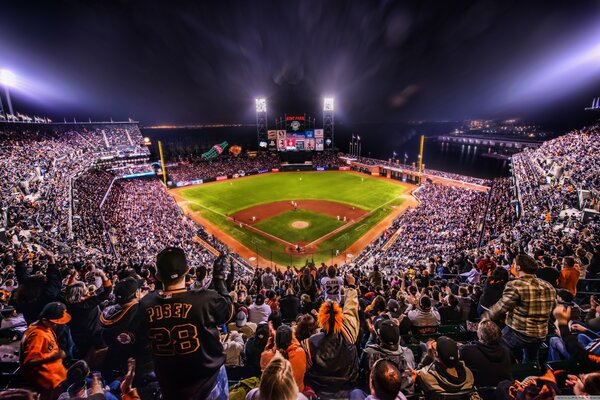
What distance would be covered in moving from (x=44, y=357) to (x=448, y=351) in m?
5.02

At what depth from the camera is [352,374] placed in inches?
151

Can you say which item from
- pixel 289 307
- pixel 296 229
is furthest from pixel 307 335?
pixel 296 229

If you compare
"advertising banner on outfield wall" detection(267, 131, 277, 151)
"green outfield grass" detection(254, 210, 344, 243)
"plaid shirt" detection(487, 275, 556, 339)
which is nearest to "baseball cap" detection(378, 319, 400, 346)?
"plaid shirt" detection(487, 275, 556, 339)

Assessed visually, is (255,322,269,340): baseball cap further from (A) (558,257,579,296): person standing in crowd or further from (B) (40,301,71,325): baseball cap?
(A) (558,257,579,296): person standing in crowd

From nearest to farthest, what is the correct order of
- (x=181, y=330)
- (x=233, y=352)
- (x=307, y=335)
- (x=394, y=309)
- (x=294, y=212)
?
(x=181, y=330) → (x=307, y=335) → (x=233, y=352) → (x=394, y=309) → (x=294, y=212)

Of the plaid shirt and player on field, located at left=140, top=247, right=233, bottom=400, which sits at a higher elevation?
player on field, located at left=140, top=247, right=233, bottom=400

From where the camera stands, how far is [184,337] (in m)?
3.04

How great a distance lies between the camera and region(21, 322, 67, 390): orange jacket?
12.2ft

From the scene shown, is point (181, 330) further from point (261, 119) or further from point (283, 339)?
point (261, 119)

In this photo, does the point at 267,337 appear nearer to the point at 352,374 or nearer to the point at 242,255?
the point at 352,374

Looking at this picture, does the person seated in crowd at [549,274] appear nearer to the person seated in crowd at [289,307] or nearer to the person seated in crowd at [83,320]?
the person seated in crowd at [289,307]

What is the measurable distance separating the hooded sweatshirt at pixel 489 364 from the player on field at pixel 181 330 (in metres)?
3.30

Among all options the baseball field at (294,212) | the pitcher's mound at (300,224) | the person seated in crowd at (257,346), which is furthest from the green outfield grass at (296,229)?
the person seated in crowd at (257,346)

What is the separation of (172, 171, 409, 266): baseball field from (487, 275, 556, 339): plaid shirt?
20.8 metres
